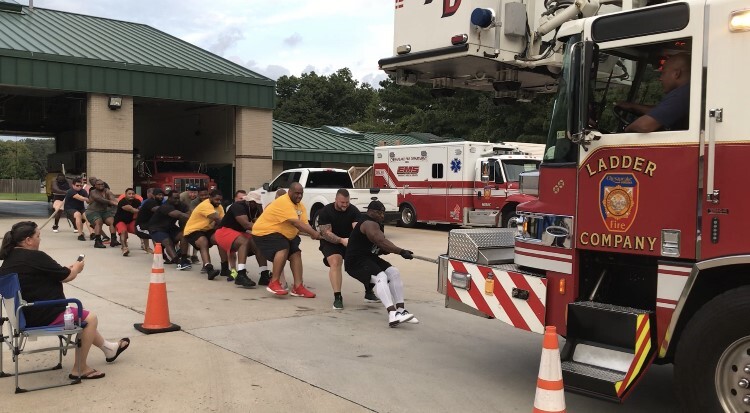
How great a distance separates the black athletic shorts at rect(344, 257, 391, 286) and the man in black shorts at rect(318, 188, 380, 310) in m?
0.34

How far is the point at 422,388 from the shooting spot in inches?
214

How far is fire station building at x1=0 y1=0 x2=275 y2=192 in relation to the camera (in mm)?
21750

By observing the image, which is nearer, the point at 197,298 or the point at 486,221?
the point at 197,298

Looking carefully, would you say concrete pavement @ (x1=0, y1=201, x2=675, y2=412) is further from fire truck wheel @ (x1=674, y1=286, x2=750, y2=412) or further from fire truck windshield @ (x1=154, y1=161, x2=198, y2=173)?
fire truck windshield @ (x1=154, y1=161, x2=198, y2=173)

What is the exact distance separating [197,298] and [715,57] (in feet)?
23.5

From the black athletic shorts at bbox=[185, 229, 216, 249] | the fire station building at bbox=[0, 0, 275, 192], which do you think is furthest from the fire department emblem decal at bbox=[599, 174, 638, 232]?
the fire station building at bbox=[0, 0, 275, 192]

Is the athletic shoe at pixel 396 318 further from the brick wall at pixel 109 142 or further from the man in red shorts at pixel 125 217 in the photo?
the brick wall at pixel 109 142

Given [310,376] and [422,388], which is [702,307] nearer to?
[422,388]

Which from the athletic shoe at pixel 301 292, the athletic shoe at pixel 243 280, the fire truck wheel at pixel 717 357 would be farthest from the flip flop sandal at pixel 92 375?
the athletic shoe at pixel 243 280

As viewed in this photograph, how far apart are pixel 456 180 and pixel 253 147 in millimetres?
9251

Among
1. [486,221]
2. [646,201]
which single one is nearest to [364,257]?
[646,201]

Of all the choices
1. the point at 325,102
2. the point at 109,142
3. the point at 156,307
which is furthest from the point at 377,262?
the point at 325,102

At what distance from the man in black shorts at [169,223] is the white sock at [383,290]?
211 inches

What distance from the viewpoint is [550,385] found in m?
3.63
